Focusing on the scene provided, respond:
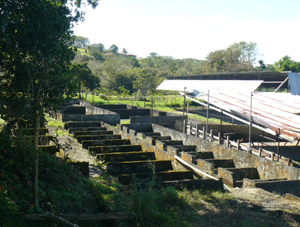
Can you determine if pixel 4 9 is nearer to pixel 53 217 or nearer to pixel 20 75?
pixel 20 75

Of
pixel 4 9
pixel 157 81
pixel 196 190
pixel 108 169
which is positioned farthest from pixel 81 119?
pixel 157 81

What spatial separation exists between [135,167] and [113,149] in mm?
2337

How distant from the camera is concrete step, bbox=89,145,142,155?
1171 cm

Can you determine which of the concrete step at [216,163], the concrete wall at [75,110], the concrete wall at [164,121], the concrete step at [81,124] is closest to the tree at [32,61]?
the concrete step at [216,163]

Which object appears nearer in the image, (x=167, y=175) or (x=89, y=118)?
(x=167, y=175)

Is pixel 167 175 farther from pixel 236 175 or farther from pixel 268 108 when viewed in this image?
pixel 268 108

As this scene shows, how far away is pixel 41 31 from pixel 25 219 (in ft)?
12.0

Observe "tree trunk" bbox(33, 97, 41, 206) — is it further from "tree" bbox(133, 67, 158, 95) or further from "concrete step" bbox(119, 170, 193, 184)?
"tree" bbox(133, 67, 158, 95)

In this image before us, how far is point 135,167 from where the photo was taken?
10.2 metres

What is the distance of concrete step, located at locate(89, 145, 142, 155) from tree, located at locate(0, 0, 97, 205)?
17.5ft

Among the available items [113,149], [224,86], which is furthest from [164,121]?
[113,149]

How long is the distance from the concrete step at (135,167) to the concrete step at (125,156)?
0.98m

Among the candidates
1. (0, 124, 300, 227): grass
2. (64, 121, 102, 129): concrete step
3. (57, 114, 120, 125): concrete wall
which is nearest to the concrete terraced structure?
(0, 124, 300, 227): grass

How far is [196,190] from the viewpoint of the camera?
8.17 metres
